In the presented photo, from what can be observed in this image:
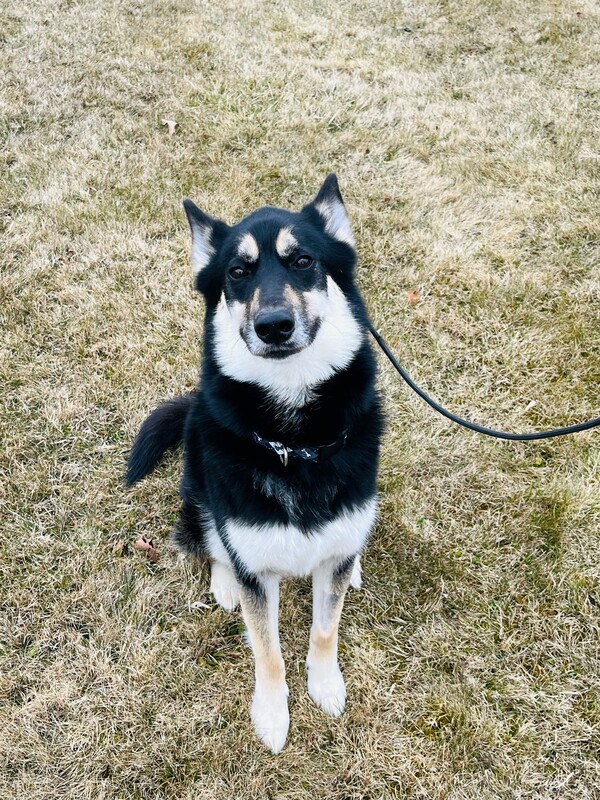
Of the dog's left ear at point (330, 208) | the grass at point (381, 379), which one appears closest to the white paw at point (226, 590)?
the grass at point (381, 379)

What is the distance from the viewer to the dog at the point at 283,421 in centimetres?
213

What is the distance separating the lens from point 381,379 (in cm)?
381

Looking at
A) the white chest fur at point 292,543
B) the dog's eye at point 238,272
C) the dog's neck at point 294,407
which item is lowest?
the white chest fur at point 292,543

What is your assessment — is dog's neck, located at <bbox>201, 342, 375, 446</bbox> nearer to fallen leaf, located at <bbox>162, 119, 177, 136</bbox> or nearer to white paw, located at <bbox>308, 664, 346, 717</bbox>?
white paw, located at <bbox>308, 664, 346, 717</bbox>

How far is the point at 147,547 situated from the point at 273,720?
111cm

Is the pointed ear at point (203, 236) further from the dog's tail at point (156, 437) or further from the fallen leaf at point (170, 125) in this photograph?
the fallen leaf at point (170, 125)

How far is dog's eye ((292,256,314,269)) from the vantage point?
2.27m

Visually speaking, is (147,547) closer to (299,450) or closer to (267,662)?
(267,662)

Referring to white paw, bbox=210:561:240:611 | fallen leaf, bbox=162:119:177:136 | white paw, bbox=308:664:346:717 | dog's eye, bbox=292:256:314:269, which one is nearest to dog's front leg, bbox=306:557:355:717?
white paw, bbox=308:664:346:717

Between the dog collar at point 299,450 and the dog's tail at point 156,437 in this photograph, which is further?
the dog's tail at point 156,437

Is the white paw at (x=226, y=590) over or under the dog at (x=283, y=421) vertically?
under

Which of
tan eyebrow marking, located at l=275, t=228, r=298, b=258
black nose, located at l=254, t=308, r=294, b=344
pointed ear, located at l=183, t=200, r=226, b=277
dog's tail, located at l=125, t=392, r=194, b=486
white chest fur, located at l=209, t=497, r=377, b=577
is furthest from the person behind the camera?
dog's tail, located at l=125, t=392, r=194, b=486

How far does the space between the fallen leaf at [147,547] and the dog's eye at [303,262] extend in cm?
174

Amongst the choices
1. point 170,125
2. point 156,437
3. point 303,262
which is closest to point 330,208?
point 303,262
